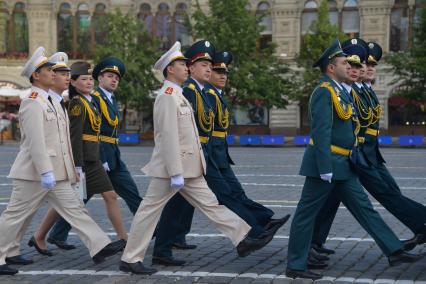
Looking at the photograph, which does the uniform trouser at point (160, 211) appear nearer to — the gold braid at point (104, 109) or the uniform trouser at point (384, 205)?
the uniform trouser at point (384, 205)

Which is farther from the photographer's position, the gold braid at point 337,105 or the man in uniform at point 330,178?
the gold braid at point 337,105

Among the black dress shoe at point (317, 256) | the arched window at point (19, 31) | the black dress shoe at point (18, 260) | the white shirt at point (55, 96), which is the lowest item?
Result: the black dress shoe at point (18, 260)

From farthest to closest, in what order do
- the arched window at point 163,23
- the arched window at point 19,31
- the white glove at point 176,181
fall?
the arched window at point 19,31 < the arched window at point 163,23 < the white glove at point 176,181

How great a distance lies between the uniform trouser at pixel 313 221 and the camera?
23.3 ft

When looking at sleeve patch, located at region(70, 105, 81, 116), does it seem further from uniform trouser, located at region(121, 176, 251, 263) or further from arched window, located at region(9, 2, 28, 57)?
arched window, located at region(9, 2, 28, 57)

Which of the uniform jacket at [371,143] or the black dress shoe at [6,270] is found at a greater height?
the uniform jacket at [371,143]

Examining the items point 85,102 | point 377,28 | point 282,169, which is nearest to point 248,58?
point 377,28

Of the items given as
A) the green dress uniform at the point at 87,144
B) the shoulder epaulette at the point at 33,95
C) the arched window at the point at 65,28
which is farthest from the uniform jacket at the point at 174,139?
the arched window at the point at 65,28

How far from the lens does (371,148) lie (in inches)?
335

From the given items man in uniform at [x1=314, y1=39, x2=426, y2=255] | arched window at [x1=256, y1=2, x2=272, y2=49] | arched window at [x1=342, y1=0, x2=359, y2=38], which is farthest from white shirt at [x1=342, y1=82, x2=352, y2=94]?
arched window at [x1=256, y1=2, x2=272, y2=49]

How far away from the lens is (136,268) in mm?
7324

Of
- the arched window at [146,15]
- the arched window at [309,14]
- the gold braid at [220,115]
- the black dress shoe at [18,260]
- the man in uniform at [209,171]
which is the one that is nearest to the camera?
the black dress shoe at [18,260]

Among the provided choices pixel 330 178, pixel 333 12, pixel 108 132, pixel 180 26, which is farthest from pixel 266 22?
pixel 330 178

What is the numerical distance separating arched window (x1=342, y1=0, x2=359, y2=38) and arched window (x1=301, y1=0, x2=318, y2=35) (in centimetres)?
170
